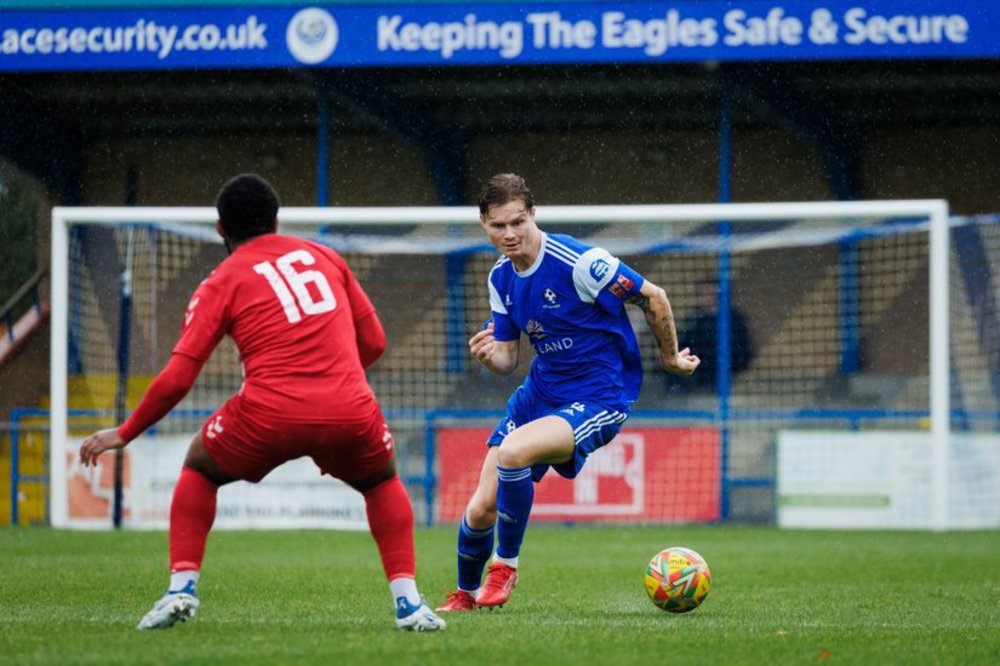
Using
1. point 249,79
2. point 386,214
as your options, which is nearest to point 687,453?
point 386,214

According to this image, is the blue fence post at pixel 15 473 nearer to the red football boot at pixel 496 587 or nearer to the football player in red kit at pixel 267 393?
the red football boot at pixel 496 587

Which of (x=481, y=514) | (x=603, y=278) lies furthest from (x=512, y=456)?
(x=603, y=278)

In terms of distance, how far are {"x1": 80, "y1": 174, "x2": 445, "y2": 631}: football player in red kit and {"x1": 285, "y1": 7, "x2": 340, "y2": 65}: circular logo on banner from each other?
12273mm

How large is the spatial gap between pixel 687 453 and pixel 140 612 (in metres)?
9.85

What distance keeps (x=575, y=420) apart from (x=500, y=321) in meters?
0.62

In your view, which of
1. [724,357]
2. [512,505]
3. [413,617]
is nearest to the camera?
[413,617]

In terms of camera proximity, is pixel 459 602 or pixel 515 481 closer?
pixel 515 481

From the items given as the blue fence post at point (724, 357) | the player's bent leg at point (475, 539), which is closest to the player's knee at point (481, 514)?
the player's bent leg at point (475, 539)

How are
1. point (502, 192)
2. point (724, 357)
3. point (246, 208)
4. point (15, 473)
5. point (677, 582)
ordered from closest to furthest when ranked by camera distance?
1. point (246, 208)
2. point (502, 192)
3. point (677, 582)
4. point (724, 357)
5. point (15, 473)

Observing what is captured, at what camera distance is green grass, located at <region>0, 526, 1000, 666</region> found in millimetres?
4781

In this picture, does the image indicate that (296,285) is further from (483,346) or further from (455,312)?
(455,312)

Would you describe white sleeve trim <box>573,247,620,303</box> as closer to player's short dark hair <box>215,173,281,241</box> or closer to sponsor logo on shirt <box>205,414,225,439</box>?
player's short dark hair <box>215,173,281,241</box>

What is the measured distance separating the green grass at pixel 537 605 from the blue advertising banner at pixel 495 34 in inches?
232

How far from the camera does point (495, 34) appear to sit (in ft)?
55.3
